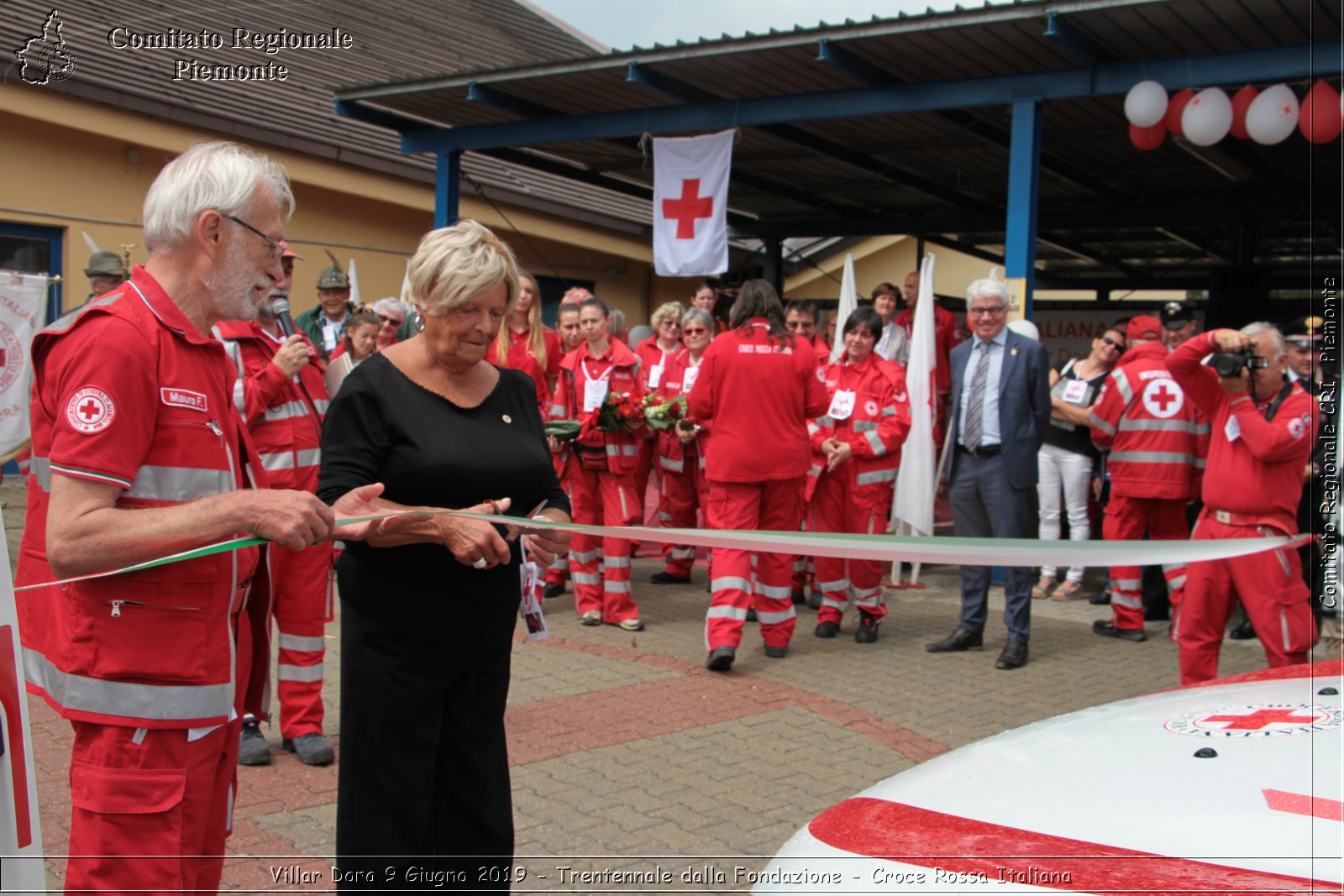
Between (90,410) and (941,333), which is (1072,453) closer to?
(941,333)

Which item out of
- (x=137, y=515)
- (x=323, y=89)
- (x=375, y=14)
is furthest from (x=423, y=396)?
(x=375, y=14)

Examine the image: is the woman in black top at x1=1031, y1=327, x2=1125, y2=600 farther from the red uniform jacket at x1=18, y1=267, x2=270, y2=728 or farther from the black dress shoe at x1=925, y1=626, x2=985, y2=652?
the red uniform jacket at x1=18, y1=267, x2=270, y2=728

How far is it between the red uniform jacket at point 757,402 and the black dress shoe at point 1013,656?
68.5 inches

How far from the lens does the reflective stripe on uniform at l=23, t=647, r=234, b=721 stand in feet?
7.93

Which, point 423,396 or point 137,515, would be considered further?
point 423,396

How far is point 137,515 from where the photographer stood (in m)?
2.35

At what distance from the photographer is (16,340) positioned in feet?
27.0

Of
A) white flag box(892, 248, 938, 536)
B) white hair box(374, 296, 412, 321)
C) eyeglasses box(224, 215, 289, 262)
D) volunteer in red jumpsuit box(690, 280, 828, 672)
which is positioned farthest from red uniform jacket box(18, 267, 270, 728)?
white flag box(892, 248, 938, 536)

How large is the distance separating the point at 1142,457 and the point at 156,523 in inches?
302

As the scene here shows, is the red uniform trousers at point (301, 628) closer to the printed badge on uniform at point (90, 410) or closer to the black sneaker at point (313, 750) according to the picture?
the black sneaker at point (313, 750)

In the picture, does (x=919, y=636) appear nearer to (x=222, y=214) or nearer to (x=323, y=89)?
(x=222, y=214)

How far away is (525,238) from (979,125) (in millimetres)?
7596

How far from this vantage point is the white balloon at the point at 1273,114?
8.95 metres

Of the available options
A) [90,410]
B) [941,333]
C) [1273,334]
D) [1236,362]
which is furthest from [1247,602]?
[941,333]
